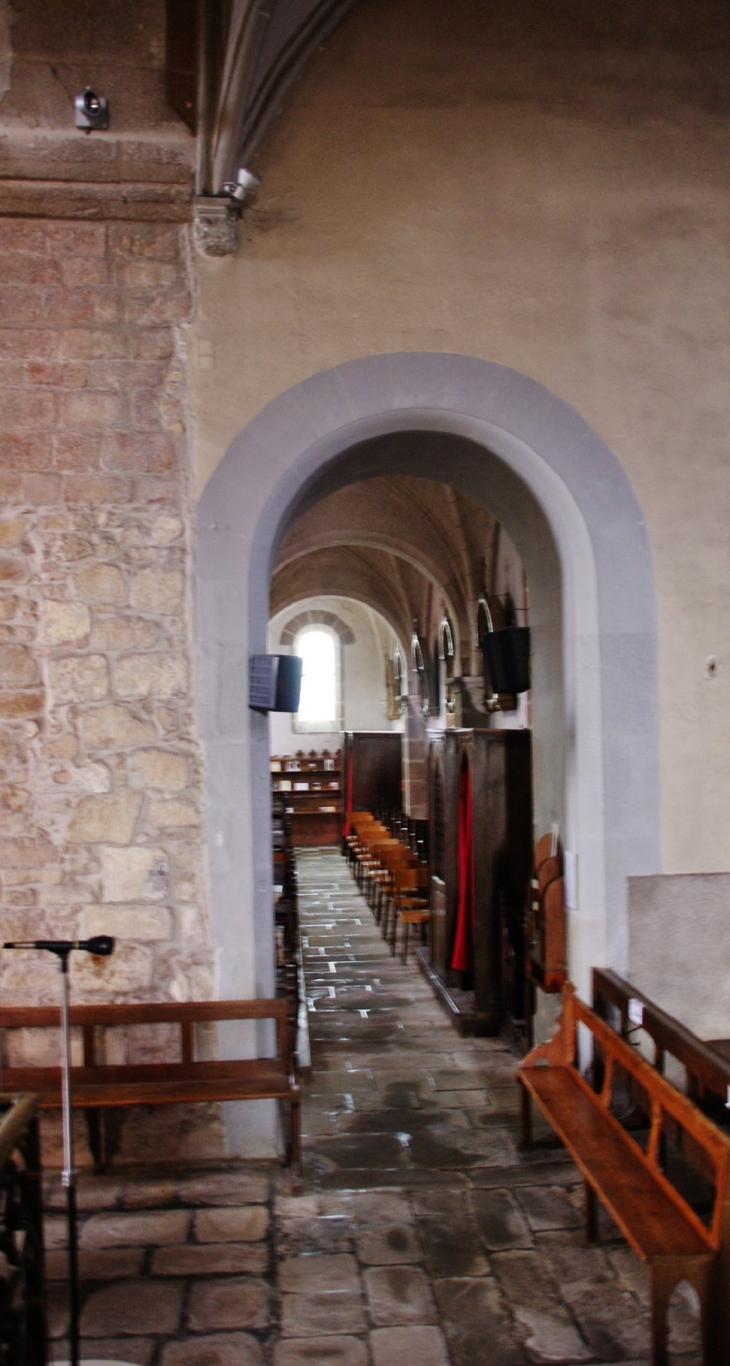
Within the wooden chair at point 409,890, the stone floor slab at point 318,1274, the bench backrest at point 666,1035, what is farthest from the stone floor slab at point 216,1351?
the wooden chair at point 409,890

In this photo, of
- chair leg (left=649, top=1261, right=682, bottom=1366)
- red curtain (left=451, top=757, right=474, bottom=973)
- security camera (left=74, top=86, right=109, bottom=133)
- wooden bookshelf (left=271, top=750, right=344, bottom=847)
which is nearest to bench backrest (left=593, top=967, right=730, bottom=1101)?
chair leg (left=649, top=1261, right=682, bottom=1366)

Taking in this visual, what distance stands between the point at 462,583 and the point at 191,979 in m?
5.71

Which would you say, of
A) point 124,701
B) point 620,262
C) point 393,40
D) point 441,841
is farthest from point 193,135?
point 441,841

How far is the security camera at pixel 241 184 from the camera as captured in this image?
432 centimetres

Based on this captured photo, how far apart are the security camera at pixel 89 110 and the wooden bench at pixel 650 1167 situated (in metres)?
4.07

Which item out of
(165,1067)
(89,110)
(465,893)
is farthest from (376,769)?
(89,110)

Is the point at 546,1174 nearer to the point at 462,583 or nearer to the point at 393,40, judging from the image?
the point at 393,40

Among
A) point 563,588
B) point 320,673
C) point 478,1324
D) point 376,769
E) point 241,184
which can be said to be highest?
point 241,184

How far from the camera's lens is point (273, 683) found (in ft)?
14.3

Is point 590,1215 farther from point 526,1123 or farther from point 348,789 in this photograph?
point 348,789

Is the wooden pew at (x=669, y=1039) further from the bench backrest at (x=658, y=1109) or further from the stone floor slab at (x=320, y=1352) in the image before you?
the stone floor slab at (x=320, y=1352)

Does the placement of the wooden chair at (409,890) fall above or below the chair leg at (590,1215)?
above

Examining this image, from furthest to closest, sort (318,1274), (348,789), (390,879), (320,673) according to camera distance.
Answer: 1. (320,673)
2. (348,789)
3. (390,879)
4. (318,1274)

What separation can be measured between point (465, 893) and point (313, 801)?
32.6ft
